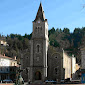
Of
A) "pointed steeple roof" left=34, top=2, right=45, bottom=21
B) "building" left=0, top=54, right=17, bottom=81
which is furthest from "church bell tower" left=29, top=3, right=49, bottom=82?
"building" left=0, top=54, right=17, bottom=81

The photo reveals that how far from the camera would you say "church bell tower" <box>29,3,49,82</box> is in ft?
190

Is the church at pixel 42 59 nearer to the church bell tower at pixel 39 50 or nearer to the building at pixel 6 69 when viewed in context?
the church bell tower at pixel 39 50

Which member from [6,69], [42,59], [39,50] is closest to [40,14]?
[39,50]

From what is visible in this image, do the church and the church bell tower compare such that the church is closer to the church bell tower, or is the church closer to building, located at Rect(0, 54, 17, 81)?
the church bell tower

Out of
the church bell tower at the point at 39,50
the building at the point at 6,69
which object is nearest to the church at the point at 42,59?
the church bell tower at the point at 39,50

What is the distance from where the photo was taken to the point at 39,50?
59188 mm

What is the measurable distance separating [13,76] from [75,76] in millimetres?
22633

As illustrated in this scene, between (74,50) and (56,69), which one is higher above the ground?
(74,50)

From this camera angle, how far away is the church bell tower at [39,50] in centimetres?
5788

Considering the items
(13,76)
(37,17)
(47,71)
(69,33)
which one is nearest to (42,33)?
(37,17)

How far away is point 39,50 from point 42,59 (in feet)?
9.05

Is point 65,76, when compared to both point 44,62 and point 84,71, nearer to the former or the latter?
point 44,62

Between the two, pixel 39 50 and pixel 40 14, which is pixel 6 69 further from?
pixel 40 14

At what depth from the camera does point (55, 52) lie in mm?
59344
